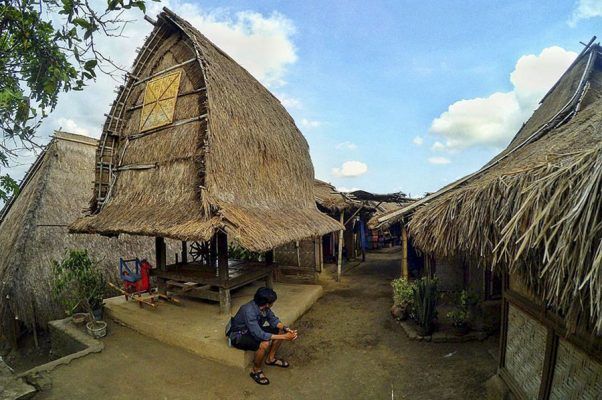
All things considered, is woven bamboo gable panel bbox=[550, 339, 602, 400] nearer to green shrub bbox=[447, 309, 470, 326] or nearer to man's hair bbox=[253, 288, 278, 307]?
green shrub bbox=[447, 309, 470, 326]

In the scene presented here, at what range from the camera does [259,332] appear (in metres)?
4.93

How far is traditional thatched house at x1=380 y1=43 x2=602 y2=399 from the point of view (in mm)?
2172

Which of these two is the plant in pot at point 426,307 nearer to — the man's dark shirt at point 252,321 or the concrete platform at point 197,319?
the concrete platform at point 197,319

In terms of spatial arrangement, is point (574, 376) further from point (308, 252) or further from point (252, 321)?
point (308, 252)

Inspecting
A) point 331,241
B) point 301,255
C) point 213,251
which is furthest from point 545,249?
point 331,241

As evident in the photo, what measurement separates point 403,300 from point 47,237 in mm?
10359

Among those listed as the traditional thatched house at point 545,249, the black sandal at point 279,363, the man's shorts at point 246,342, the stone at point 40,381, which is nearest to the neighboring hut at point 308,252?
the black sandal at point 279,363

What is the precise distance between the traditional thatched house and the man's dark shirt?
289 centimetres

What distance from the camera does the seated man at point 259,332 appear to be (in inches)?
196

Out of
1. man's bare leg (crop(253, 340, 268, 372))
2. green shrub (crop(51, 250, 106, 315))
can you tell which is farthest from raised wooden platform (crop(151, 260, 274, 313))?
man's bare leg (crop(253, 340, 268, 372))

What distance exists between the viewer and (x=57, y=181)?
10.6 meters

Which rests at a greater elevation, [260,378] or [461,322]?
[461,322]

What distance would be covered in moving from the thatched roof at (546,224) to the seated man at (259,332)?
8.95ft

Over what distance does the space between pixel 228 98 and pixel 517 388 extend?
7.54m
